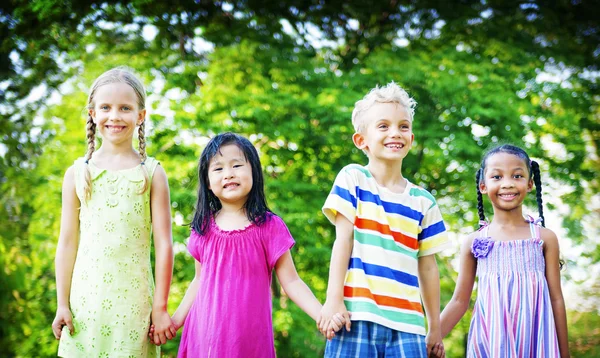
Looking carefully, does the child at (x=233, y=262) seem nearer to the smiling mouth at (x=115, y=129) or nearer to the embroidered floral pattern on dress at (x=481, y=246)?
the smiling mouth at (x=115, y=129)

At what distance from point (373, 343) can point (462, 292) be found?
27.4 inches

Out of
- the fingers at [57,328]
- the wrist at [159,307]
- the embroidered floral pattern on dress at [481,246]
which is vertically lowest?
the fingers at [57,328]

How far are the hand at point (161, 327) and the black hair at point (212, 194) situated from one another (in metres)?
0.36

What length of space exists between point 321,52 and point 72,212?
18.7 ft

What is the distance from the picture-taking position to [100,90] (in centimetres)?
266

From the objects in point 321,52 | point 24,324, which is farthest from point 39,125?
point 321,52

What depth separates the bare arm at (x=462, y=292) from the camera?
2.86 metres

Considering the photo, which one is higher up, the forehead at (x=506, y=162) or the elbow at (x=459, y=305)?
the forehead at (x=506, y=162)

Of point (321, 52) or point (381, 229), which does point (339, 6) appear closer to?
point (321, 52)

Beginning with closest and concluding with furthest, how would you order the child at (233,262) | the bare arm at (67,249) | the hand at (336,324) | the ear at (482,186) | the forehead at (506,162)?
1. the hand at (336,324)
2. the child at (233,262)
3. the bare arm at (67,249)
4. the forehead at (506,162)
5. the ear at (482,186)

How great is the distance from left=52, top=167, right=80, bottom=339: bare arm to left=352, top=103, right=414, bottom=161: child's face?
4.07 feet

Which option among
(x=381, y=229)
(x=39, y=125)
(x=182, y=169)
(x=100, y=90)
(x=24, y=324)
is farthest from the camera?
(x=39, y=125)

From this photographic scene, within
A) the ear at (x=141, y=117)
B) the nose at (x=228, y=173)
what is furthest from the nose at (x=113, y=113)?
the nose at (x=228, y=173)

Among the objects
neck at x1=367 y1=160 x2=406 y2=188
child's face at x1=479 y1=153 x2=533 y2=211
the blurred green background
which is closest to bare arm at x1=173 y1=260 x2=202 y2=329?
neck at x1=367 y1=160 x2=406 y2=188
